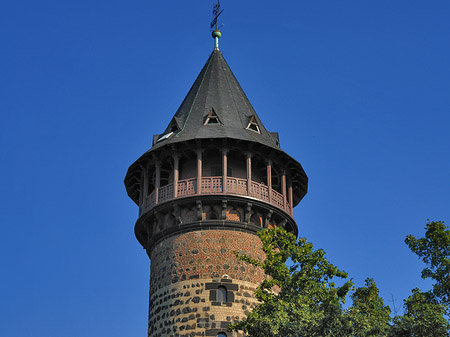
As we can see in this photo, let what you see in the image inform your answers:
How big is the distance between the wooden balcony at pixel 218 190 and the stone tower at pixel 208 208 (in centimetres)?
4

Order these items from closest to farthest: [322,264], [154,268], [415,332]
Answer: [415,332] → [322,264] → [154,268]

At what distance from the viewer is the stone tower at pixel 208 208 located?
3012 centimetres

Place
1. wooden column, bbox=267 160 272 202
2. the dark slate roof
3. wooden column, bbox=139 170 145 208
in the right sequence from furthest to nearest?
wooden column, bbox=139 170 145 208 < the dark slate roof < wooden column, bbox=267 160 272 202

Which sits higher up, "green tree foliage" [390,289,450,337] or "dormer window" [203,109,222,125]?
"dormer window" [203,109,222,125]

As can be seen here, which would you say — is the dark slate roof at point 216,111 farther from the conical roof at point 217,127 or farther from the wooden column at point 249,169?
the wooden column at point 249,169

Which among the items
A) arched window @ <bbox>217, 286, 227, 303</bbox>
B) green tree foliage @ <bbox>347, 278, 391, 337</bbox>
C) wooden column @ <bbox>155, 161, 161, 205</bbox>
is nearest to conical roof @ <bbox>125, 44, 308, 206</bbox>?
wooden column @ <bbox>155, 161, 161, 205</bbox>

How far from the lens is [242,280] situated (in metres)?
30.6

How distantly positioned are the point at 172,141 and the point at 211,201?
3.53 meters

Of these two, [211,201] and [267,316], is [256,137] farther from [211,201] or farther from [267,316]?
[267,316]

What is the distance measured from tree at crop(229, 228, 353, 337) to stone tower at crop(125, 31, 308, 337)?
5677 mm

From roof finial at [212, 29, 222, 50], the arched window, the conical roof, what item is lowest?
the arched window

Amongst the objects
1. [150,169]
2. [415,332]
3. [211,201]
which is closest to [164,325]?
[211,201]

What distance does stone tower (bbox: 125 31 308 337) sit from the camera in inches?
1186

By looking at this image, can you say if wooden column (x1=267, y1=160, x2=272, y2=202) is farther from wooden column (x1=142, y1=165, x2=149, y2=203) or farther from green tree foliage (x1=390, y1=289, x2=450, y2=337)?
green tree foliage (x1=390, y1=289, x2=450, y2=337)
